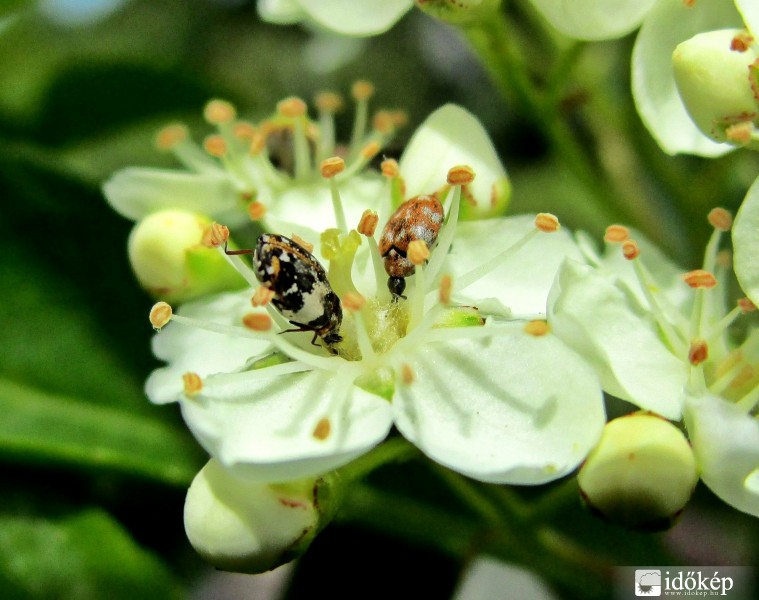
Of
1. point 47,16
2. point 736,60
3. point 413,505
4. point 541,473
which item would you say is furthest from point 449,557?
point 47,16

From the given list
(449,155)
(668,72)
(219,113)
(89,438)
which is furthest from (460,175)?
(89,438)

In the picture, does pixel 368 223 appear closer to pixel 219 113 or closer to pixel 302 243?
pixel 302 243

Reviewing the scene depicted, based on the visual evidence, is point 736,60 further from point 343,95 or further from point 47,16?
point 47,16

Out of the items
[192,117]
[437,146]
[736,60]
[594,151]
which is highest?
[736,60]

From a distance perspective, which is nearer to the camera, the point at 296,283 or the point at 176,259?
the point at 296,283

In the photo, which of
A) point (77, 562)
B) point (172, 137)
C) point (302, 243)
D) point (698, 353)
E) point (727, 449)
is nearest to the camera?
point (727, 449)

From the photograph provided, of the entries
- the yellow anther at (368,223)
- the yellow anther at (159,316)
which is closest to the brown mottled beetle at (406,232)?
the yellow anther at (368,223)
